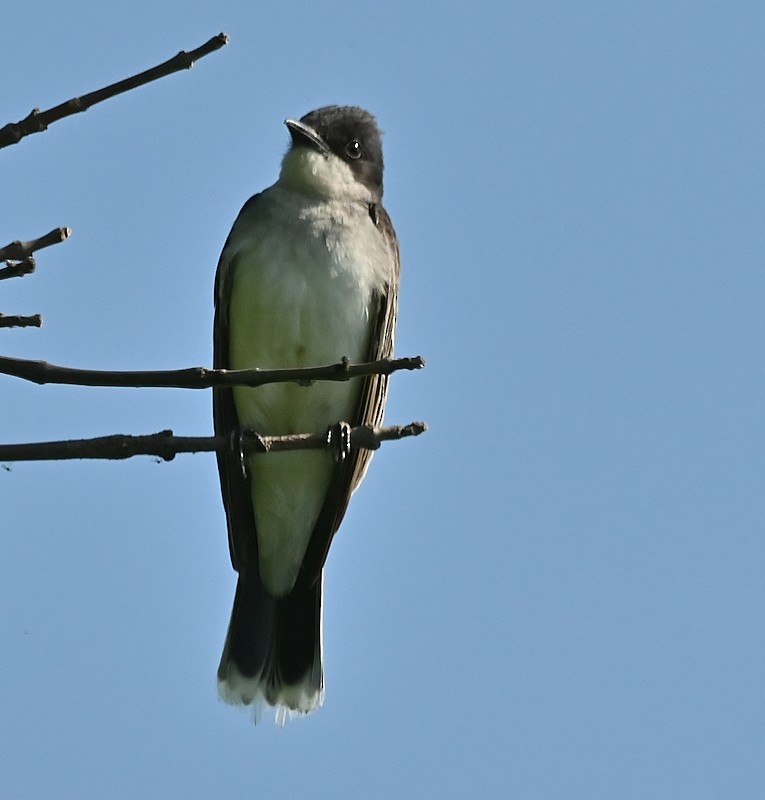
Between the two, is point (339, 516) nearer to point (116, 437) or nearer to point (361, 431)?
point (361, 431)

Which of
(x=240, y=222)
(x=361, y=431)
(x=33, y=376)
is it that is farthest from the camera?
(x=240, y=222)

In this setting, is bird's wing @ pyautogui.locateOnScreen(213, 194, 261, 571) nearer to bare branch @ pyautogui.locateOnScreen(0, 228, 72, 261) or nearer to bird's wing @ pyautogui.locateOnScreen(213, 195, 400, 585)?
bird's wing @ pyautogui.locateOnScreen(213, 195, 400, 585)

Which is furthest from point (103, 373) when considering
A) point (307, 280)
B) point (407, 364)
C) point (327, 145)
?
point (327, 145)

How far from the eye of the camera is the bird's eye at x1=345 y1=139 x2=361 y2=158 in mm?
8633

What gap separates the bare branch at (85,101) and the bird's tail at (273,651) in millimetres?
4795

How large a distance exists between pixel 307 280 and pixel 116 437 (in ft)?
12.9

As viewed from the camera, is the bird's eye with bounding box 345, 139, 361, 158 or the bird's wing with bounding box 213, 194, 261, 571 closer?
the bird's wing with bounding box 213, 194, 261, 571

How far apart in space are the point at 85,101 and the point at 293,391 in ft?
13.8

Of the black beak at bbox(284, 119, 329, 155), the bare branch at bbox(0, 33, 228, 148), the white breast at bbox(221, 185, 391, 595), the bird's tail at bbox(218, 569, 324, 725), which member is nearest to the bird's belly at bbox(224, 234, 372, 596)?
the white breast at bbox(221, 185, 391, 595)

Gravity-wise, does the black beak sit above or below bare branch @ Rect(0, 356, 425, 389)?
above

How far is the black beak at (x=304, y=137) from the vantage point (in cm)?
839

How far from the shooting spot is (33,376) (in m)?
3.72

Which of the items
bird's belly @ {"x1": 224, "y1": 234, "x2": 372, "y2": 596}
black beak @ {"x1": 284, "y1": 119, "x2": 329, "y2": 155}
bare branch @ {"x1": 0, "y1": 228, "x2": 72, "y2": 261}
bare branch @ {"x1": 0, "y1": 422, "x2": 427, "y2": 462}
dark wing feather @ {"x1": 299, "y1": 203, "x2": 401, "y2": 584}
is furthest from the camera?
black beak @ {"x1": 284, "y1": 119, "x2": 329, "y2": 155}

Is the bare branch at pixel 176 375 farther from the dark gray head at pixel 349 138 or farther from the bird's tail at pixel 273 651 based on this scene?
the dark gray head at pixel 349 138
